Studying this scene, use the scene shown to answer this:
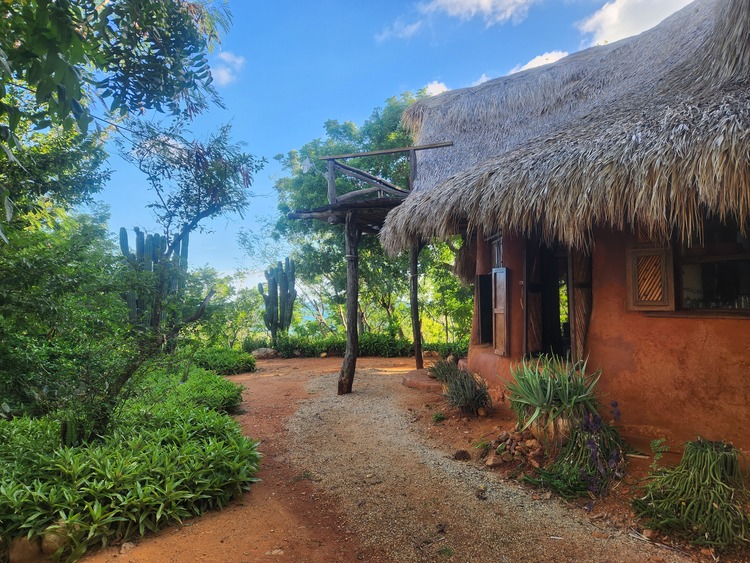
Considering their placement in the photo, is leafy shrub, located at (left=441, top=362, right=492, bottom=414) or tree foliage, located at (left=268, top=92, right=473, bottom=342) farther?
tree foliage, located at (left=268, top=92, right=473, bottom=342)

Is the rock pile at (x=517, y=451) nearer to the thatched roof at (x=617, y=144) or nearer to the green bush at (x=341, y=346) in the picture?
the thatched roof at (x=617, y=144)

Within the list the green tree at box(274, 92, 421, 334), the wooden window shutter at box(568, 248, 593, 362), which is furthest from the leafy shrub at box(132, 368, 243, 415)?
the green tree at box(274, 92, 421, 334)

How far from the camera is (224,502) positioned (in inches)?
119

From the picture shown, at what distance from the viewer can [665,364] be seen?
3.57 metres

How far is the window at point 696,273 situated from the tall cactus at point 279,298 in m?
10.6

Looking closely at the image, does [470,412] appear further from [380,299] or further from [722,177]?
[380,299]

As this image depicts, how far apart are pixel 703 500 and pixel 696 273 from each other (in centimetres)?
203

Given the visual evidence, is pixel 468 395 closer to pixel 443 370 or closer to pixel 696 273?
pixel 443 370

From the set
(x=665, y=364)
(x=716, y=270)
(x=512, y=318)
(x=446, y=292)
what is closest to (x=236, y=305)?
(x=446, y=292)

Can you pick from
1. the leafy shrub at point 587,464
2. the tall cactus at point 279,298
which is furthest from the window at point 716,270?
the tall cactus at point 279,298

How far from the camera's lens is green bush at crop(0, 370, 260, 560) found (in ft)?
8.18

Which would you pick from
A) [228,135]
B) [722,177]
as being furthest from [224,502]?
[228,135]

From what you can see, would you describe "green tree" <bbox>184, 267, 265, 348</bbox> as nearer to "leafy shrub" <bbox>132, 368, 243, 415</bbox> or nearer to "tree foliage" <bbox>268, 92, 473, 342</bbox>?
"tree foliage" <bbox>268, 92, 473, 342</bbox>

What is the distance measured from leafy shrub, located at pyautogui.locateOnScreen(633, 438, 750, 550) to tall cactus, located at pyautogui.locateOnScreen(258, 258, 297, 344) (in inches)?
442
